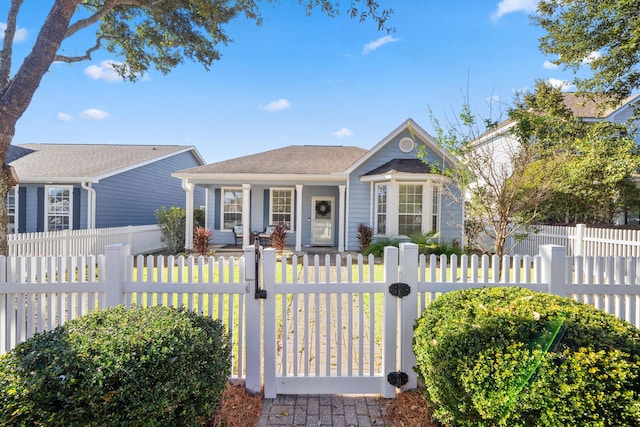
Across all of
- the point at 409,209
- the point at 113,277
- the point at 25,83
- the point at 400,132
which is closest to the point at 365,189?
the point at 409,209

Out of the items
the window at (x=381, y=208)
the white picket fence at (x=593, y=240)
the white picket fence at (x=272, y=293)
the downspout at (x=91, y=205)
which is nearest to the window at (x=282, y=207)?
the window at (x=381, y=208)

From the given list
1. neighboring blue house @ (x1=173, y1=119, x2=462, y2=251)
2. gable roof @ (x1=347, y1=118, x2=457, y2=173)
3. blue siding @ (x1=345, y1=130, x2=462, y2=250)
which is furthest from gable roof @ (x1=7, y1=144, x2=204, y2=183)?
gable roof @ (x1=347, y1=118, x2=457, y2=173)

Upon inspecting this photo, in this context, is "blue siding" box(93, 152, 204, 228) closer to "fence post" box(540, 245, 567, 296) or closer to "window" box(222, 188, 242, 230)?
"window" box(222, 188, 242, 230)

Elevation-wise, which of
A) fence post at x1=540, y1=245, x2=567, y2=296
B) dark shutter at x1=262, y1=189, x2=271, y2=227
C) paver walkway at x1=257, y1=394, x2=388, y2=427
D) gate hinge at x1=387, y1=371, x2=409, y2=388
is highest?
dark shutter at x1=262, y1=189, x2=271, y2=227

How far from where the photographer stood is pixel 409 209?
1132cm

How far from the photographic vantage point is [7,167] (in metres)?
4.57

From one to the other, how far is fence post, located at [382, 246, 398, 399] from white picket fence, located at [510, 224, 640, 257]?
6.03m

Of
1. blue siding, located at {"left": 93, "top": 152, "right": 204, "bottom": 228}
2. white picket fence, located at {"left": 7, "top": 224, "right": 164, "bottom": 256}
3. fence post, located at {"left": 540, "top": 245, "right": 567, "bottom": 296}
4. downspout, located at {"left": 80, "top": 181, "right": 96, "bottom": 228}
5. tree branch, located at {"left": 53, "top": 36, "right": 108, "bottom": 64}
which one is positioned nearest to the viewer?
fence post, located at {"left": 540, "top": 245, "right": 567, "bottom": 296}

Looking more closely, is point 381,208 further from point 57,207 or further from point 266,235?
point 57,207

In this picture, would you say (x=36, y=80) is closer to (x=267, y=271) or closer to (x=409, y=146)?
(x=267, y=271)

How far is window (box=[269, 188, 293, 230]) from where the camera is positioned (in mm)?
13852

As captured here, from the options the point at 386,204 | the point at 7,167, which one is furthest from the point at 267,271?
the point at 386,204

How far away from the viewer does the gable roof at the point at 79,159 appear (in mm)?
12180

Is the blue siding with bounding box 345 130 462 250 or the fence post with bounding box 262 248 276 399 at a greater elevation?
the blue siding with bounding box 345 130 462 250
